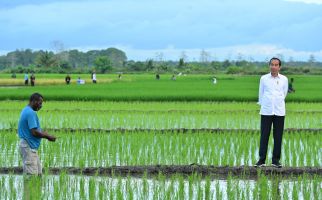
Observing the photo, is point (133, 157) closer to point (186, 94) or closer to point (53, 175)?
point (53, 175)

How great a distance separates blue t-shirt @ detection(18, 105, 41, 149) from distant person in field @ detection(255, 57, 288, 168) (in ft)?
9.91

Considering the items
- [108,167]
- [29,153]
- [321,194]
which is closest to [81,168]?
[108,167]

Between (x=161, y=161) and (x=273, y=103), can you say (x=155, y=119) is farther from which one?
(x=273, y=103)

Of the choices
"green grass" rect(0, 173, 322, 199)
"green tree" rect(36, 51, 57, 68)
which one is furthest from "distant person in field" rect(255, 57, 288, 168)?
"green tree" rect(36, 51, 57, 68)

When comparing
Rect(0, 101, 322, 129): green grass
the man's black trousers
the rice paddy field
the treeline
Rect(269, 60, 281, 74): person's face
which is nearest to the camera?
the rice paddy field

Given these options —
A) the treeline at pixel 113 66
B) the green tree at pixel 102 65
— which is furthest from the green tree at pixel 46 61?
the green tree at pixel 102 65

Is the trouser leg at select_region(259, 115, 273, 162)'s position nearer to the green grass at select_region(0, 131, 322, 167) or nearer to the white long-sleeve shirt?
the white long-sleeve shirt

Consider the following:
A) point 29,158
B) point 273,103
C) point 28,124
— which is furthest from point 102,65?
point 28,124

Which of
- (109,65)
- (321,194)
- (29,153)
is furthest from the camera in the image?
(109,65)

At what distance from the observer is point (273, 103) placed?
8.84 m

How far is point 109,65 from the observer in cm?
9600

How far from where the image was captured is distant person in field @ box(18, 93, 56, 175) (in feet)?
24.0

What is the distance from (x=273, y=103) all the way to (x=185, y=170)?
146 centimetres

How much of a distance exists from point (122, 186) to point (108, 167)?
124 cm
